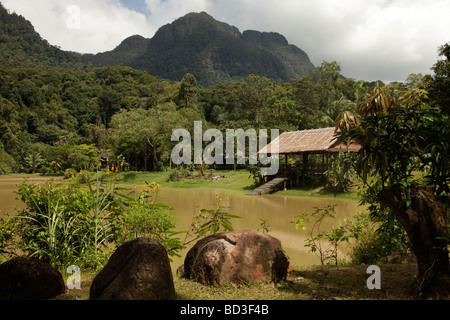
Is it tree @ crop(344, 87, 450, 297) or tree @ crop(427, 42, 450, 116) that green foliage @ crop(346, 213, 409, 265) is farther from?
tree @ crop(427, 42, 450, 116)

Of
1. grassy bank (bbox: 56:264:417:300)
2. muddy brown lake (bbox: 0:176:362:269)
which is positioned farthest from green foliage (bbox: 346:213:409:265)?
grassy bank (bbox: 56:264:417:300)

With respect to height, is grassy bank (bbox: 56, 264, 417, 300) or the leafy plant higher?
the leafy plant

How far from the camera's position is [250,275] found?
3172 millimetres

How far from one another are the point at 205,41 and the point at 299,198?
427 ft

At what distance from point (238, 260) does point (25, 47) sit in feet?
345

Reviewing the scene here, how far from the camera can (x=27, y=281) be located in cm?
255

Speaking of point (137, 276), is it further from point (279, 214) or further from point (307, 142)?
point (307, 142)

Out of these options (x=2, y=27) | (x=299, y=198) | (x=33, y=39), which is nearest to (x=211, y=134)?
(x=299, y=198)

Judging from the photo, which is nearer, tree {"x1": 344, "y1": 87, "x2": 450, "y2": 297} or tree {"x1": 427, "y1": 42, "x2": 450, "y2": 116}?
tree {"x1": 344, "y1": 87, "x2": 450, "y2": 297}

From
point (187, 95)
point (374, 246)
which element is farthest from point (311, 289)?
point (187, 95)

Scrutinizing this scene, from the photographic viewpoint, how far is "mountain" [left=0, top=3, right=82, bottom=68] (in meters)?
80.2

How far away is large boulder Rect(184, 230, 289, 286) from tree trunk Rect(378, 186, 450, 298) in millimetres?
1232

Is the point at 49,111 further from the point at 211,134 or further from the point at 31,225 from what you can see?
the point at 31,225

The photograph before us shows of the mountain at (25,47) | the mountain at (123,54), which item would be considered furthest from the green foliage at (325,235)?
the mountain at (123,54)
